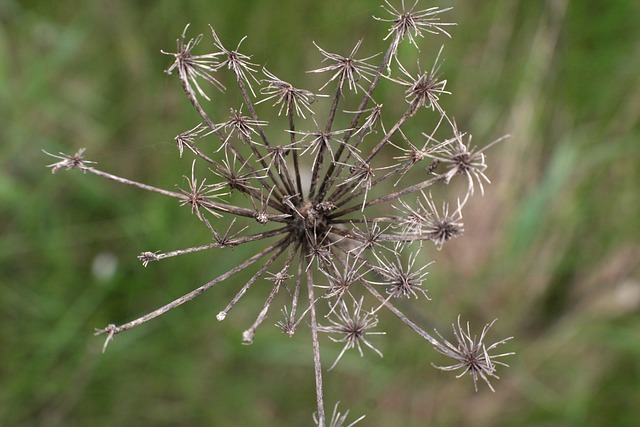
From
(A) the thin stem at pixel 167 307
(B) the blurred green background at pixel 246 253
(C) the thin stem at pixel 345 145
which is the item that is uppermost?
(B) the blurred green background at pixel 246 253

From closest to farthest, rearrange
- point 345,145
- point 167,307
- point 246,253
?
point 167,307 < point 345,145 < point 246,253

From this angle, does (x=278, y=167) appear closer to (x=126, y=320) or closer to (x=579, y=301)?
(x=126, y=320)

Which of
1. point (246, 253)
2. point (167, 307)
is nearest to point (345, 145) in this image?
point (167, 307)

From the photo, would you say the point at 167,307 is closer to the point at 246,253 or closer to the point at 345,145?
the point at 345,145

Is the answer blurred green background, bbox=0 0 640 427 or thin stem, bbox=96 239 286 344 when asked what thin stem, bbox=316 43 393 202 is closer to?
thin stem, bbox=96 239 286 344

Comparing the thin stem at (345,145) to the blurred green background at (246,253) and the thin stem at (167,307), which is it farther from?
the blurred green background at (246,253)

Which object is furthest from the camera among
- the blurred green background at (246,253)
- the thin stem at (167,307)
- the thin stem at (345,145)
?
the blurred green background at (246,253)

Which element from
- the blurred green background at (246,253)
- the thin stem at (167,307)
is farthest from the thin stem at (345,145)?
the blurred green background at (246,253)

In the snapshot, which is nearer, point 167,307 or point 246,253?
point 167,307
